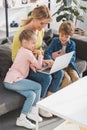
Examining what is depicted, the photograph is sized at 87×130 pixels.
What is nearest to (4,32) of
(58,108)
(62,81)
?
(62,81)

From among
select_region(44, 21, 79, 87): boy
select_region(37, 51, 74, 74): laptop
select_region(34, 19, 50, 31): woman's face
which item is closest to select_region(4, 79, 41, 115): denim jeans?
select_region(37, 51, 74, 74): laptop

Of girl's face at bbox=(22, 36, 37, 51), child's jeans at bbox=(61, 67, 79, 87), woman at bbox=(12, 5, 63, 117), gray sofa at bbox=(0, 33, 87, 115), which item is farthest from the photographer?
child's jeans at bbox=(61, 67, 79, 87)

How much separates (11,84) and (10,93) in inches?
3.1

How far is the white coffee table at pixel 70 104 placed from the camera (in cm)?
183

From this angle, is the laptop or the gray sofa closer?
the gray sofa

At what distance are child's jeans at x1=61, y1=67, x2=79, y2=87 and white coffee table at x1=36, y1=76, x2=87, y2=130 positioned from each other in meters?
0.45

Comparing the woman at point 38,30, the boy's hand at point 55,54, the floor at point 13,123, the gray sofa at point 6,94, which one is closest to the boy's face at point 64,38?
the boy's hand at point 55,54

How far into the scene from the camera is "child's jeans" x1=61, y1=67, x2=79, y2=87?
268cm

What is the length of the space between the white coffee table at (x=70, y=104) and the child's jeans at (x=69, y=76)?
1.48 ft

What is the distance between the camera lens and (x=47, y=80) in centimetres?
251

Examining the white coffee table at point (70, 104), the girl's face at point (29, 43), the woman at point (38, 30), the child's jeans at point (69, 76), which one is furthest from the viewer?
the child's jeans at point (69, 76)

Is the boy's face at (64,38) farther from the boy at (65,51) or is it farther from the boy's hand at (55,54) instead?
the boy's hand at (55,54)

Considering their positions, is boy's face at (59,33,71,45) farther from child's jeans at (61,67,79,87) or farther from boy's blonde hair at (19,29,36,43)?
boy's blonde hair at (19,29,36,43)

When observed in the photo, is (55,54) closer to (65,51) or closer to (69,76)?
(65,51)
